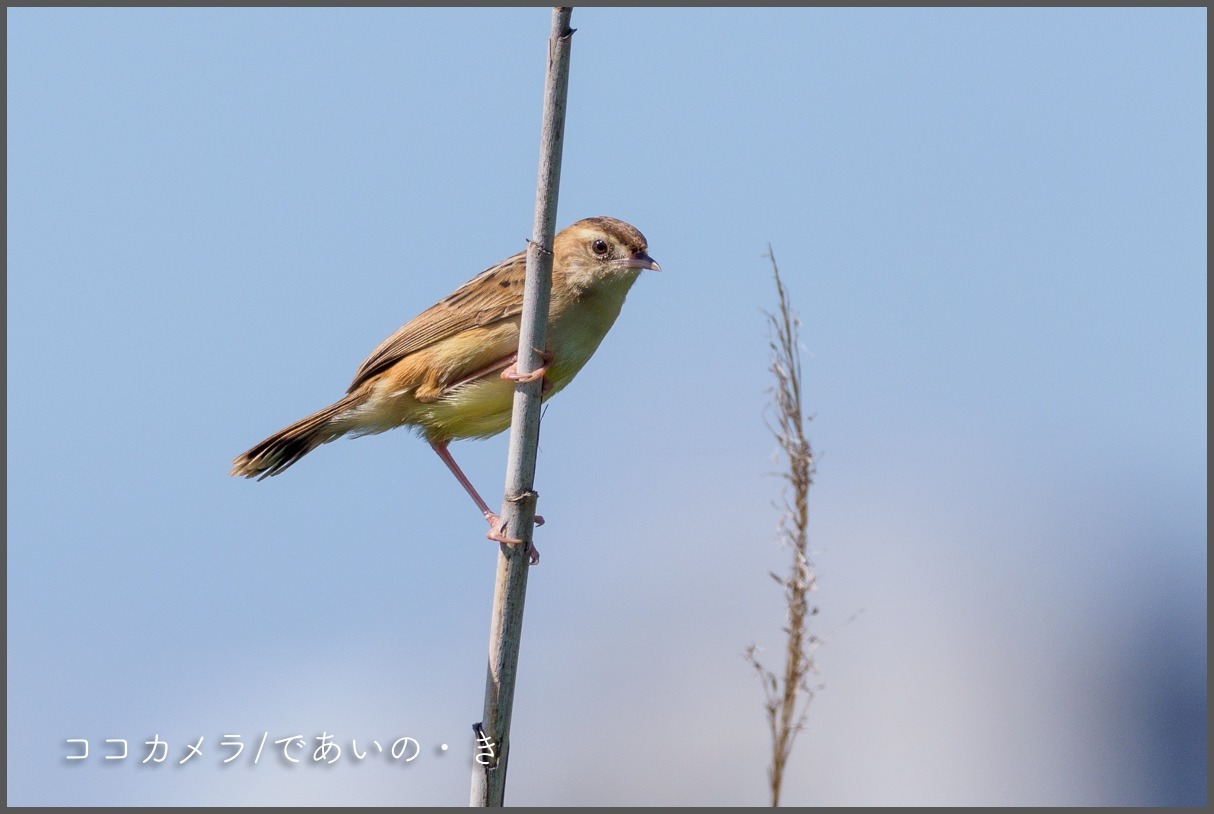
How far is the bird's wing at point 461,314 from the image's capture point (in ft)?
21.6

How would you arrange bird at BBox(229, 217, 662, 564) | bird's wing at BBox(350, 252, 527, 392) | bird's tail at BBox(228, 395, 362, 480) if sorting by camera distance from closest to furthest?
bird at BBox(229, 217, 662, 564)
bird's wing at BBox(350, 252, 527, 392)
bird's tail at BBox(228, 395, 362, 480)

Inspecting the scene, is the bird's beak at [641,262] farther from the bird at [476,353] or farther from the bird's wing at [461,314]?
the bird's wing at [461,314]

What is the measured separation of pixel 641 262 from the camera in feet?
21.0

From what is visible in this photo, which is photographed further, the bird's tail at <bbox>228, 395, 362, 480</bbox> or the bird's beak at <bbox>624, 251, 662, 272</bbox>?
the bird's tail at <bbox>228, 395, 362, 480</bbox>

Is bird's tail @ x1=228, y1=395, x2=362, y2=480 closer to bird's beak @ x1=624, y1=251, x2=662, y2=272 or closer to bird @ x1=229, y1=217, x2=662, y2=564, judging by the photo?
bird @ x1=229, y1=217, x2=662, y2=564

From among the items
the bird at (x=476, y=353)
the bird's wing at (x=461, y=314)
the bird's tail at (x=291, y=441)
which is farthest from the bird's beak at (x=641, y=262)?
the bird's tail at (x=291, y=441)

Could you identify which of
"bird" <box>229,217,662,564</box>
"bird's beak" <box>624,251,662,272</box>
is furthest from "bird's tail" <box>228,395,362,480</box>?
"bird's beak" <box>624,251,662,272</box>

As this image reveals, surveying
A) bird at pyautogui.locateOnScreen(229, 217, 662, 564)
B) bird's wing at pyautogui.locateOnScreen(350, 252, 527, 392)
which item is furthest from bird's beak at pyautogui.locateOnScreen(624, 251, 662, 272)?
bird's wing at pyautogui.locateOnScreen(350, 252, 527, 392)

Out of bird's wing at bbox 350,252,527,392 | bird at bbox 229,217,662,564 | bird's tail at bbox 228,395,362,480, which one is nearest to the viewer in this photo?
bird at bbox 229,217,662,564

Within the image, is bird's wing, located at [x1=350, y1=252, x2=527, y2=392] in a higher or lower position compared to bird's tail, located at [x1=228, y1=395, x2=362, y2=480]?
higher

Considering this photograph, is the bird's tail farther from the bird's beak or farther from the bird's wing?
the bird's beak

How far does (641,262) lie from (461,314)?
1092 millimetres

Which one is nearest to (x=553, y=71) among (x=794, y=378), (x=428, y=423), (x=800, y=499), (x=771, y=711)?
(x=794, y=378)

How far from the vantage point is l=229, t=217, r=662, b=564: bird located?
20.8 feet
